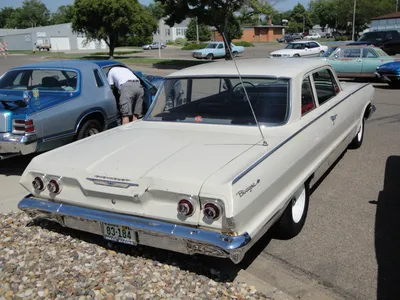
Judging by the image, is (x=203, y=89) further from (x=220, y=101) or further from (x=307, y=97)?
(x=307, y=97)

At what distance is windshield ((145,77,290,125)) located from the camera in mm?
4172

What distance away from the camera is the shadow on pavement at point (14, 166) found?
6250 millimetres

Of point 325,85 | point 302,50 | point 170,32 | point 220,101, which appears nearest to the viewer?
point 220,101

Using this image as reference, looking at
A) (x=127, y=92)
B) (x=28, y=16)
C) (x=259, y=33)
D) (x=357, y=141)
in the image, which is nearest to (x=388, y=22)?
(x=259, y=33)


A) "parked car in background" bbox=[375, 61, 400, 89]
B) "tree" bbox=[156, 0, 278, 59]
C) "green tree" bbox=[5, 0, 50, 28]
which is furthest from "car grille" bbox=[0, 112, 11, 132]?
"green tree" bbox=[5, 0, 50, 28]

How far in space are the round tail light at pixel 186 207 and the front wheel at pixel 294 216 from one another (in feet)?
3.65

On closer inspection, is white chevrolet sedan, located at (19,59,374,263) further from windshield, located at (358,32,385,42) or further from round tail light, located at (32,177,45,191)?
windshield, located at (358,32,385,42)

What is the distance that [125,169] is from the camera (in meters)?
3.25

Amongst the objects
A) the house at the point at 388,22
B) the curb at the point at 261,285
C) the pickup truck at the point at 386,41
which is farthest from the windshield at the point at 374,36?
the house at the point at 388,22

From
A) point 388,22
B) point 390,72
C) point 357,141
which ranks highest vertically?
point 388,22

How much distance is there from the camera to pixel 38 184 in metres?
3.58

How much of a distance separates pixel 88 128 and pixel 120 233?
141 inches

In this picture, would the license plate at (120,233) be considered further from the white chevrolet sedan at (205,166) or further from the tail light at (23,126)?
the tail light at (23,126)

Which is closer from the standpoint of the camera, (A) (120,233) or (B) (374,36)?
(A) (120,233)
